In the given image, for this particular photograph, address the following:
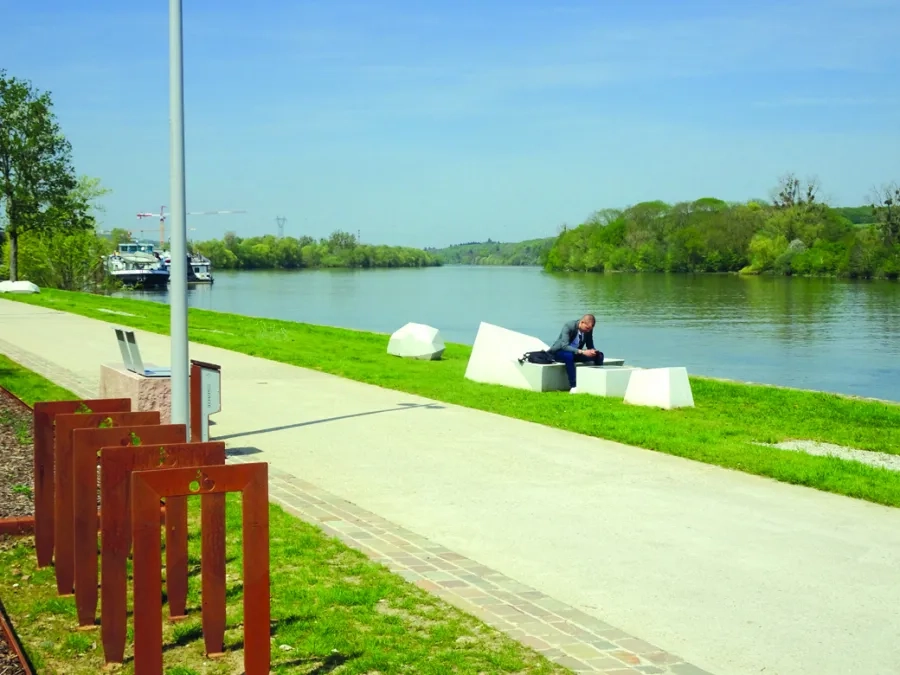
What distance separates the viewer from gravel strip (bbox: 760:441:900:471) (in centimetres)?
1018

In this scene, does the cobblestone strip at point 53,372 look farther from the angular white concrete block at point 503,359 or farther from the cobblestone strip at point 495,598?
the cobblestone strip at point 495,598

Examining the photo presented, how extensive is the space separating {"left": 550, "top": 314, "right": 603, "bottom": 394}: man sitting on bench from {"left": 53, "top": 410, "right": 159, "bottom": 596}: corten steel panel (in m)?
9.81

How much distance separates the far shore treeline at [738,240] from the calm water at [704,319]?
628 inches

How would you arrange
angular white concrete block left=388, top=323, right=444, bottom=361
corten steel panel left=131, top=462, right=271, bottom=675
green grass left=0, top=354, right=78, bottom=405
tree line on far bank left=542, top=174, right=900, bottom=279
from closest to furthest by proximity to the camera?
1. corten steel panel left=131, top=462, right=271, bottom=675
2. green grass left=0, top=354, right=78, bottom=405
3. angular white concrete block left=388, top=323, right=444, bottom=361
4. tree line on far bank left=542, top=174, right=900, bottom=279

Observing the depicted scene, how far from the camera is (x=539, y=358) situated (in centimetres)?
1555

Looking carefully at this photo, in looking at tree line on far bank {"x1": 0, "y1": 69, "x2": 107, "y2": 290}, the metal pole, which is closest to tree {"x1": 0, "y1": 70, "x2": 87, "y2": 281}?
tree line on far bank {"x1": 0, "y1": 69, "x2": 107, "y2": 290}

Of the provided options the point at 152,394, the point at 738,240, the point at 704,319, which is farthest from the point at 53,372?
the point at 738,240

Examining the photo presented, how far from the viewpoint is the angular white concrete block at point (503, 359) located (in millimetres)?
15500

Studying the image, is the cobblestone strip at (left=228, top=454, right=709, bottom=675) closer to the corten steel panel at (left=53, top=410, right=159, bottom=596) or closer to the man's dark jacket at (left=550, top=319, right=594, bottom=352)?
the corten steel panel at (left=53, top=410, right=159, bottom=596)

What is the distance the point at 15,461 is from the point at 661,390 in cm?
767

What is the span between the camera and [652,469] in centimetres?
959

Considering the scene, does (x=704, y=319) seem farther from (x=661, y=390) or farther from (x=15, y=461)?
Answer: (x=15, y=461)

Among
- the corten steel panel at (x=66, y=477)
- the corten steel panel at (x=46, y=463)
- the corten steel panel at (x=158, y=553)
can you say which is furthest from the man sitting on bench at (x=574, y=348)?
the corten steel panel at (x=158, y=553)

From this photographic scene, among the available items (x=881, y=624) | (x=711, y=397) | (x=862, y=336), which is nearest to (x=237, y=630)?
(x=881, y=624)
